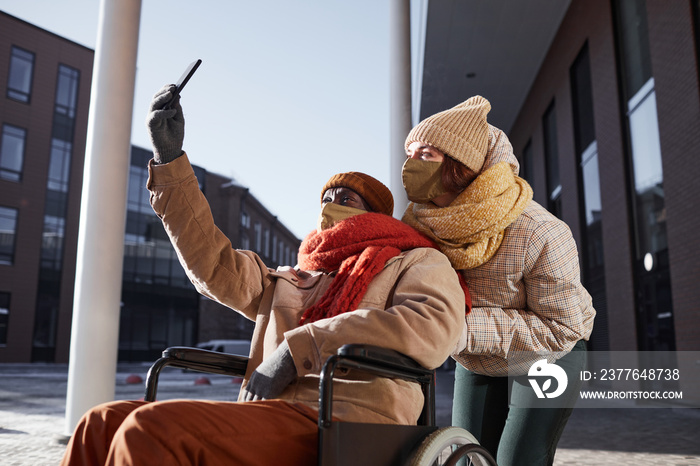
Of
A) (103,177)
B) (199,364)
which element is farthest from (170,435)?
(103,177)

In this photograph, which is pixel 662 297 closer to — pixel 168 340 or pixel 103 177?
pixel 103 177

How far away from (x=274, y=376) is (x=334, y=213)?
0.54 m

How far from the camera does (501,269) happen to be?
1622mm

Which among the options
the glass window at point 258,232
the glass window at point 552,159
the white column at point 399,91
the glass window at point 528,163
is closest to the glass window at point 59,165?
the glass window at point 258,232

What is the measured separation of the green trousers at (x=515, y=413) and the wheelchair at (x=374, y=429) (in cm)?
18

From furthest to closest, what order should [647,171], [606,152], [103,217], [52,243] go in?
[52,243] < [606,152] < [647,171] < [103,217]

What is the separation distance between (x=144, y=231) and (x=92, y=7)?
734 inches

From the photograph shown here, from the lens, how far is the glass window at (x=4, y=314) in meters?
17.6

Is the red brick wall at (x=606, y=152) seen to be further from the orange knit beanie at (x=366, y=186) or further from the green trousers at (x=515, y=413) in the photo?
the orange knit beanie at (x=366, y=186)

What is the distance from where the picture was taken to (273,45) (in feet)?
28.4

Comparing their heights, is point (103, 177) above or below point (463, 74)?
below

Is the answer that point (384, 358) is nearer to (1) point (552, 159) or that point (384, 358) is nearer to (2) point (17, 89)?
(1) point (552, 159)

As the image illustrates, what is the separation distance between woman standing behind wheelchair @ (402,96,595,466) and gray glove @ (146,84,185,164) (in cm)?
63

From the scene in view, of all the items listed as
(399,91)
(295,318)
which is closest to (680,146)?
(399,91)
